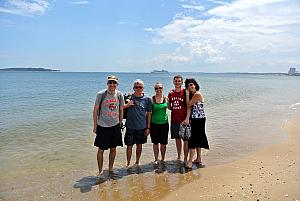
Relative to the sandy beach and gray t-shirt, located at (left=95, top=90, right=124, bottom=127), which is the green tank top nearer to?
gray t-shirt, located at (left=95, top=90, right=124, bottom=127)

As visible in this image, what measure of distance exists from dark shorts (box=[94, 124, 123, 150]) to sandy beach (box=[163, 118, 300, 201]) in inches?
65.2

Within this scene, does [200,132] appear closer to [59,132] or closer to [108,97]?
[108,97]

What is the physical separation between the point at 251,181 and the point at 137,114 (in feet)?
8.83

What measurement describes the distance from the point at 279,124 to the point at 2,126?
1196cm

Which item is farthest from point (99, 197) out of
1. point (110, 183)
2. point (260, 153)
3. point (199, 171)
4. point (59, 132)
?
point (59, 132)

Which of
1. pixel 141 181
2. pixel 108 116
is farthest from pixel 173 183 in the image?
pixel 108 116

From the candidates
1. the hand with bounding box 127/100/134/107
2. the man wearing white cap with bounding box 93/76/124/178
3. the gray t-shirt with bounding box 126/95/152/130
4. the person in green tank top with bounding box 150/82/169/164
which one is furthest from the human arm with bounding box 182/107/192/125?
the man wearing white cap with bounding box 93/76/124/178

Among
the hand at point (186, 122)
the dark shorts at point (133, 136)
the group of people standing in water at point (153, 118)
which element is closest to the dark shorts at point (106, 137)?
the group of people standing in water at point (153, 118)

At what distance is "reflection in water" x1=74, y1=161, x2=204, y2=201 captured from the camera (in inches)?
222

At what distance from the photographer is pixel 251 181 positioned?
608cm

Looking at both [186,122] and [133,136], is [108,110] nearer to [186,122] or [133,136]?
[133,136]

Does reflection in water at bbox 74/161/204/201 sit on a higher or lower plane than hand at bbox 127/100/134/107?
lower

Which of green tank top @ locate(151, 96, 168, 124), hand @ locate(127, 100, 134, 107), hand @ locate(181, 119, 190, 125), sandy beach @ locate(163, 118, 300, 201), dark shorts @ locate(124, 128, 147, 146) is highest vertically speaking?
hand @ locate(127, 100, 134, 107)

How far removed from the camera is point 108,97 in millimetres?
6348
